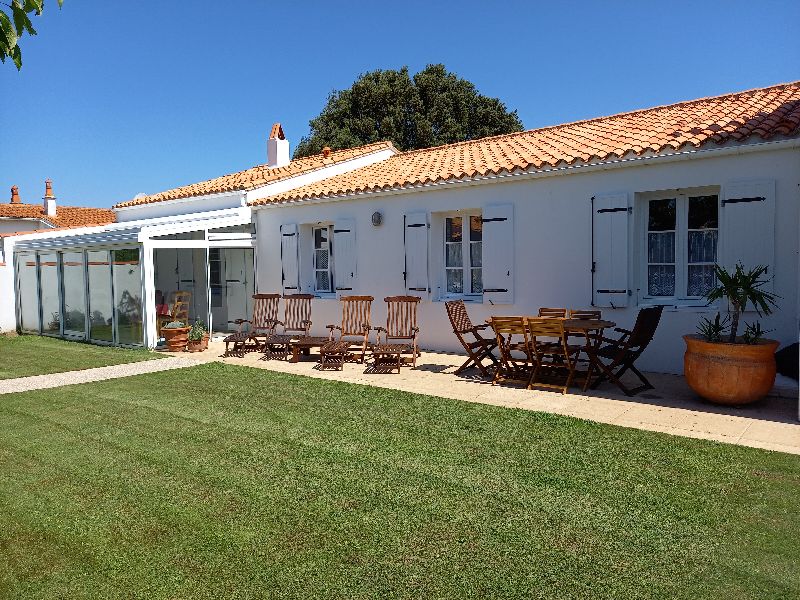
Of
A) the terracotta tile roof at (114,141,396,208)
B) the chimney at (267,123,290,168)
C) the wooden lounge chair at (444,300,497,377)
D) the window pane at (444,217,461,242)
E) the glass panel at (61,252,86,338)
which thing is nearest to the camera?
the wooden lounge chair at (444,300,497,377)

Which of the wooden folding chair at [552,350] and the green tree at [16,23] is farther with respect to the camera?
the wooden folding chair at [552,350]

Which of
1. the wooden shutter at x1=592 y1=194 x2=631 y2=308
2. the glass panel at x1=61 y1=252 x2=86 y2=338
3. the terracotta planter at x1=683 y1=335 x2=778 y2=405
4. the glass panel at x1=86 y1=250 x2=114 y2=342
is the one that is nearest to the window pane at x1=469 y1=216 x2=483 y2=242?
the wooden shutter at x1=592 y1=194 x2=631 y2=308

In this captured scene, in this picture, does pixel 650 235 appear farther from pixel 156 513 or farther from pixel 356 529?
pixel 156 513

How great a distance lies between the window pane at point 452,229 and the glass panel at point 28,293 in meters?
10.1

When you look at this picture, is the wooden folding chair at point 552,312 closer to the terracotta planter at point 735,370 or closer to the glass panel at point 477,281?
the glass panel at point 477,281

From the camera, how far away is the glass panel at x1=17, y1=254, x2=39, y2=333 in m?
14.5

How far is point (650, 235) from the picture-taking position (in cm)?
855

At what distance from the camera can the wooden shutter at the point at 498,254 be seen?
31.3 ft

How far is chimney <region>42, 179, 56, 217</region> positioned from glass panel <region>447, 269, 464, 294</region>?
2303 centimetres

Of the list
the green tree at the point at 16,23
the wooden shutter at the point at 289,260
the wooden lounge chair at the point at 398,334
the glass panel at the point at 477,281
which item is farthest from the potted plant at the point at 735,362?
the wooden shutter at the point at 289,260

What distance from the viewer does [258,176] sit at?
15.6m

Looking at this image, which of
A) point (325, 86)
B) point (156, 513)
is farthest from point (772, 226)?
point (325, 86)

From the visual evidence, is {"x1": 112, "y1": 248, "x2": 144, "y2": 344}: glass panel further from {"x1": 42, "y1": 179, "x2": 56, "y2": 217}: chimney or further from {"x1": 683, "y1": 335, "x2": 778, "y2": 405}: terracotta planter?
{"x1": 42, "y1": 179, "x2": 56, "y2": 217}: chimney

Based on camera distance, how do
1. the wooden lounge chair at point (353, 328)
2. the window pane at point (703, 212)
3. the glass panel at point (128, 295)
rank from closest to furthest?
the window pane at point (703, 212) < the wooden lounge chair at point (353, 328) < the glass panel at point (128, 295)
